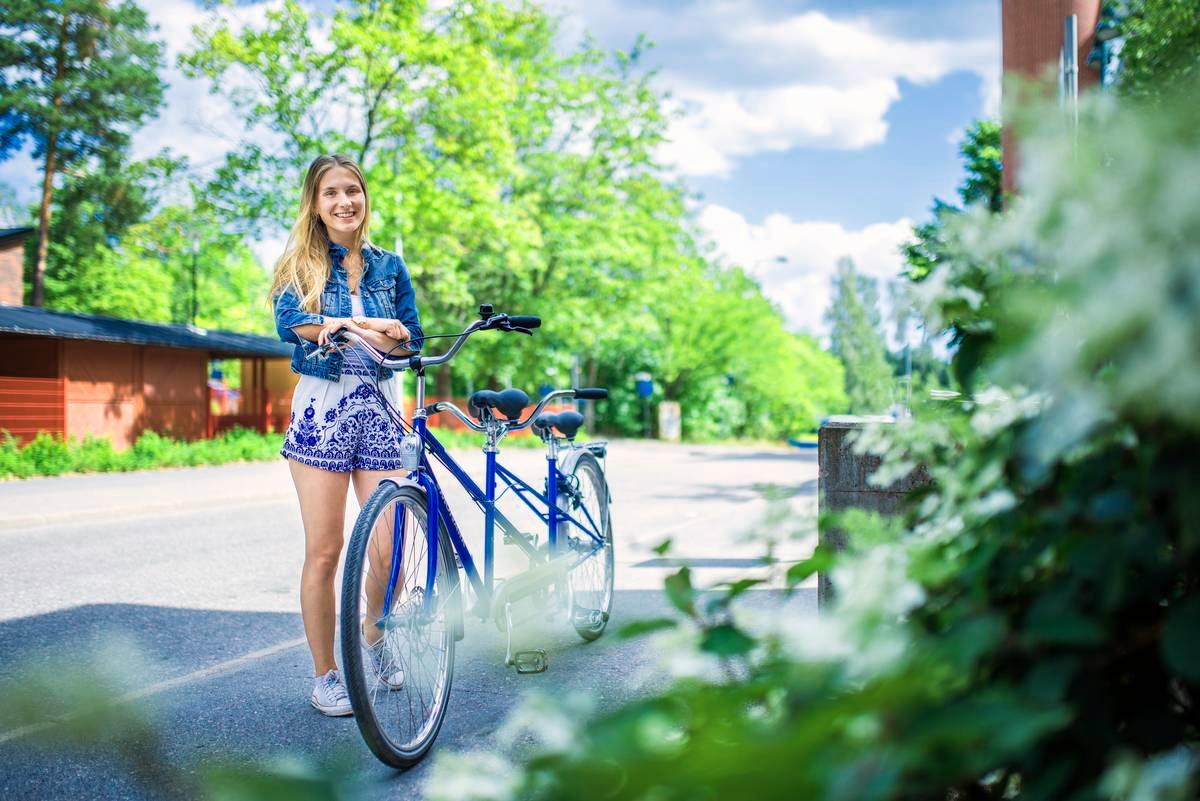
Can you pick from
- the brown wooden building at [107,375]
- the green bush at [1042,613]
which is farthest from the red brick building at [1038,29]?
the brown wooden building at [107,375]

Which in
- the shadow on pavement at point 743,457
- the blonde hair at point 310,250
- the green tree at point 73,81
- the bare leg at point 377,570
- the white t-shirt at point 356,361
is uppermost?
the green tree at point 73,81

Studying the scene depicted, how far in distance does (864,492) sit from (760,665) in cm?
319

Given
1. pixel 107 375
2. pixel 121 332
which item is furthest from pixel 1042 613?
pixel 107 375

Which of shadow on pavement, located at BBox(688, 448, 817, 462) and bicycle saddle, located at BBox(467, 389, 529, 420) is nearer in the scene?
bicycle saddle, located at BBox(467, 389, 529, 420)

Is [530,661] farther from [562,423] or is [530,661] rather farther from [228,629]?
[228,629]

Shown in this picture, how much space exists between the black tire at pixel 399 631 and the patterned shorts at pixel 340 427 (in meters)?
0.45

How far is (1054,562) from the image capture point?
866 mm

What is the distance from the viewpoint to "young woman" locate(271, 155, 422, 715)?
3.60 meters

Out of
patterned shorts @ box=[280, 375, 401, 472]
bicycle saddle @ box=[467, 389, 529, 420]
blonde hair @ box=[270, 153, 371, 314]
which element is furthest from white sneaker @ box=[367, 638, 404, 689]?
blonde hair @ box=[270, 153, 371, 314]

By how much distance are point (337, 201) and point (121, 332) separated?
2262 cm

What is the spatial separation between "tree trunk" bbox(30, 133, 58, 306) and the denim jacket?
127 feet

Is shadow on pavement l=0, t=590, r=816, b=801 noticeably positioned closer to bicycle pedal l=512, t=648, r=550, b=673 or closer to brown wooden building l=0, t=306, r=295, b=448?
bicycle pedal l=512, t=648, r=550, b=673

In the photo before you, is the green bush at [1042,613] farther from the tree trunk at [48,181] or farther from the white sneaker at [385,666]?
the tree trunk at [48,181]

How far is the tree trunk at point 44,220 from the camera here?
37.1m
